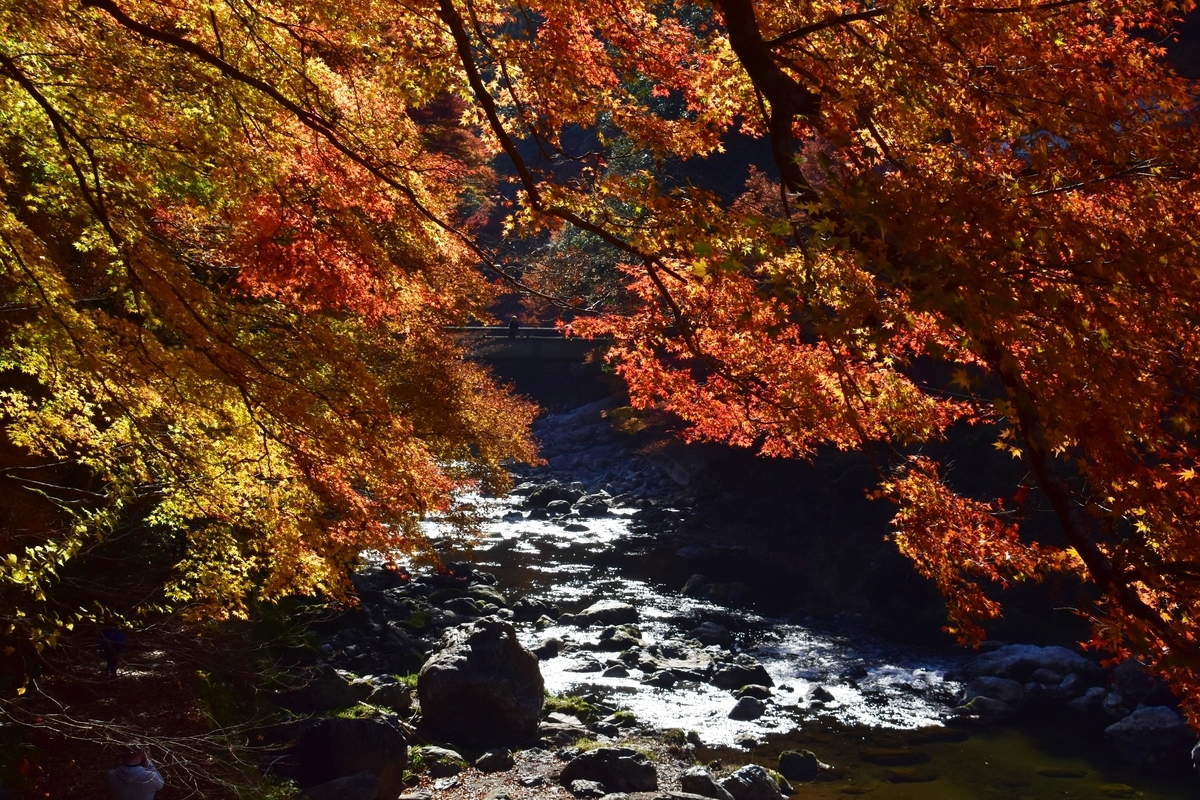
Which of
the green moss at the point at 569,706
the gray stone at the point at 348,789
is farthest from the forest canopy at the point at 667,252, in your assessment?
the green moss at the point at 569,706

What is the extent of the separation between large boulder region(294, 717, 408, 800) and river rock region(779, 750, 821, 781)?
4.50m

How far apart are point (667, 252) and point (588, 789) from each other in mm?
6675

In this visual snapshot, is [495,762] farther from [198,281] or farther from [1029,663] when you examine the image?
[1029,663]

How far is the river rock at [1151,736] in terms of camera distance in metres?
11.2

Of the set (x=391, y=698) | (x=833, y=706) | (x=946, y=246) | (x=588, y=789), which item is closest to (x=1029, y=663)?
(x=833, y=706)

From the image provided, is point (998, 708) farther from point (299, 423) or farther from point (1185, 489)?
point (299, 423)

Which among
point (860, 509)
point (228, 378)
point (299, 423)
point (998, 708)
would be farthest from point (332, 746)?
point (860, 509)

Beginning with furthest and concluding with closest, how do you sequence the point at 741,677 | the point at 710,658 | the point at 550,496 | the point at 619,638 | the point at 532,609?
the point at 550,496
the point at 532,609
the point at 619,638
the point at 710,658
the point at 741,677

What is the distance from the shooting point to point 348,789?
8.66 metres

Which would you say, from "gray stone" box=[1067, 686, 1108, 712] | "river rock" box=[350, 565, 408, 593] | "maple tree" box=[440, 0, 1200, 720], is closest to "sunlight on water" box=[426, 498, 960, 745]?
"gray stone" box=[1067, 686, 1108, 712]

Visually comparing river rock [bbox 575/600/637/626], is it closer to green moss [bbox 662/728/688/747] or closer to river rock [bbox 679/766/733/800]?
green moss [bbox 662/728/688/747]

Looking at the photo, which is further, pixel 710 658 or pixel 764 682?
pixel 710 658

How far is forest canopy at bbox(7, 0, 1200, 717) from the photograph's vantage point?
A: 3.71m

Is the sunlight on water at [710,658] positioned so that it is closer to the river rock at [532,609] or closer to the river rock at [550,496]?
the river rock at [532,609]
